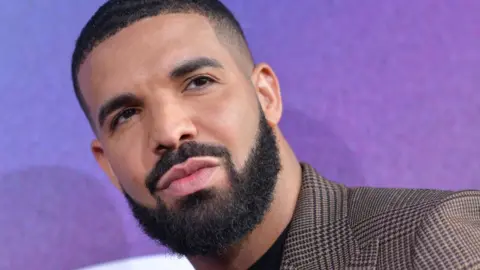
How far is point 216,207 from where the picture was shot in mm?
925

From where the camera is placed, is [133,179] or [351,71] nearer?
[133,179]

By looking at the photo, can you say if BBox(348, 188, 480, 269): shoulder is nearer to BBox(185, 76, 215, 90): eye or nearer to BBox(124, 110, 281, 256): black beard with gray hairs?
BBox(124, 110, 281, 256): black beard with gray hairs

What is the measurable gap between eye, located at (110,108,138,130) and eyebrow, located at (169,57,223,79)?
0.31ft

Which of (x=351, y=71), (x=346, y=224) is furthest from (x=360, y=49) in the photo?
(x=346, y=224)

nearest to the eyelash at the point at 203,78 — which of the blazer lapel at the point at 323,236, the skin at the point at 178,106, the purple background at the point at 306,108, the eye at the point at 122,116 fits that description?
the skin at the point at 178,106

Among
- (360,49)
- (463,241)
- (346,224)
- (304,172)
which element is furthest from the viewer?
(360,49)

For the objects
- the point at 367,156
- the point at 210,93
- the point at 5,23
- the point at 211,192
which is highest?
the point at 5,23

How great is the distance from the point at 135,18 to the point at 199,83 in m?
0.17

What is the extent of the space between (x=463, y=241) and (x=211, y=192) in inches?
14.6

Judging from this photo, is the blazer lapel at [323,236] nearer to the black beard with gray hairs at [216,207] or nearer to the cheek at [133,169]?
the black beard with gray hairs at [216,207]

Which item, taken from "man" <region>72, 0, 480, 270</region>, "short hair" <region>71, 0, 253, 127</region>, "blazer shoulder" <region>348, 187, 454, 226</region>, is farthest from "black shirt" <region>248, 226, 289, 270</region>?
"short hair" <region>71, 0, 253, 127</region>

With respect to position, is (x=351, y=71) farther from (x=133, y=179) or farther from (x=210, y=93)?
(x=133, y=179)

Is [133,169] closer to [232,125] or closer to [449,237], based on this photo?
[232,125]

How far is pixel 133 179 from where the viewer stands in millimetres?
989
